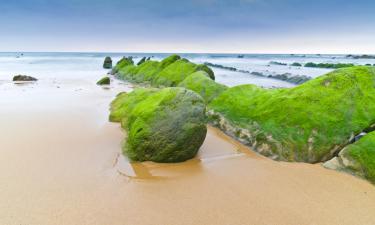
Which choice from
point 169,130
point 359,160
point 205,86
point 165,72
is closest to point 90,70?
point 165,72

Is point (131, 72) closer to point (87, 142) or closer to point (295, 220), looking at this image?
point (87, 142)

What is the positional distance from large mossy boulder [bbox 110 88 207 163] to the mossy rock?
406 centimetres

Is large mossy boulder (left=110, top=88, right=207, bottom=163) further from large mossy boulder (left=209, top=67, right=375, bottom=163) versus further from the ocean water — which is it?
the ocean water

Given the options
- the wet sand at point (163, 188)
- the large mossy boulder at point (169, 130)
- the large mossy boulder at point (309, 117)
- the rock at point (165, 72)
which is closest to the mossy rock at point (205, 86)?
the large mossy boulder at point (309, 117)

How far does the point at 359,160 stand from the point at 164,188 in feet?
12.0

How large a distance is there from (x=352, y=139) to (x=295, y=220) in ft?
10.1

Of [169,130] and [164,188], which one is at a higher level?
[169,130]

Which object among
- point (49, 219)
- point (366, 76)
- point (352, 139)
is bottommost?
point (49, 219)

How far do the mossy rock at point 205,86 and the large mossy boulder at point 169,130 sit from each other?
406cm

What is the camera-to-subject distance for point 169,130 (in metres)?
5.75

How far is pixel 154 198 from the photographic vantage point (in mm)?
4484

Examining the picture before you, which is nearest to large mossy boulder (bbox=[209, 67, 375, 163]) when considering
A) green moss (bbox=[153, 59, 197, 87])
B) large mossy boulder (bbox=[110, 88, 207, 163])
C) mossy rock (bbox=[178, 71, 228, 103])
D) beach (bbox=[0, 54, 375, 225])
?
beach (bbox=[0, 54, 375, 225])

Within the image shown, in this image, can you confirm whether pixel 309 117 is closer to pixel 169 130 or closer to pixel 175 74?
pixel 169 130

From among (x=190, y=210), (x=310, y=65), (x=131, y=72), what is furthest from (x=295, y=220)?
(x=310, y=65)
